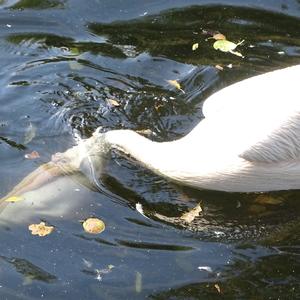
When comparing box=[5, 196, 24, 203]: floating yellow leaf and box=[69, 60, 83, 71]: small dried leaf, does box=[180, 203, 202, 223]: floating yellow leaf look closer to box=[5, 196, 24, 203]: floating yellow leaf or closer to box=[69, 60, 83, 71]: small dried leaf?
box=[5, 196, 24, 203]: floating yellow leaf

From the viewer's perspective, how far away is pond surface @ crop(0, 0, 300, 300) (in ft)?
12.5

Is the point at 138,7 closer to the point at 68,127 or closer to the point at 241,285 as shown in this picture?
the point at 68,127

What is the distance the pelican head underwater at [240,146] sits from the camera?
3.77 metres

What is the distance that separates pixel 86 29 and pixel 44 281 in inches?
101

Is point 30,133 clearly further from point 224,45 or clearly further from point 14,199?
point 224,45

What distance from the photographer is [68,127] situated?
4645mm

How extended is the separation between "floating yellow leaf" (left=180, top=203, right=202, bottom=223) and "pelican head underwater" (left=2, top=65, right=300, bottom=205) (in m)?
0.14

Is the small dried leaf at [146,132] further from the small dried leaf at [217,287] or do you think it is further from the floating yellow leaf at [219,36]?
the floating yellow leaf at [219,36]

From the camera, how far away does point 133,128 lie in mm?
4680

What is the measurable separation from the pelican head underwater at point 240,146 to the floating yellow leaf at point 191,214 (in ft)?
0.45

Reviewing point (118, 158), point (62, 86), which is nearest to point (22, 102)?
point (62, 86)

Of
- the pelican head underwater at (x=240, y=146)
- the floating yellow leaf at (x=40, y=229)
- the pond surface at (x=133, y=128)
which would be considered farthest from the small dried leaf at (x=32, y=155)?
the floating yellow leaf at (x=40, y=229)

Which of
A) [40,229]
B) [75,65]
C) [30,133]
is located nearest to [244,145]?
[40,229]

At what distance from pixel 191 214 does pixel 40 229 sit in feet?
2.88
